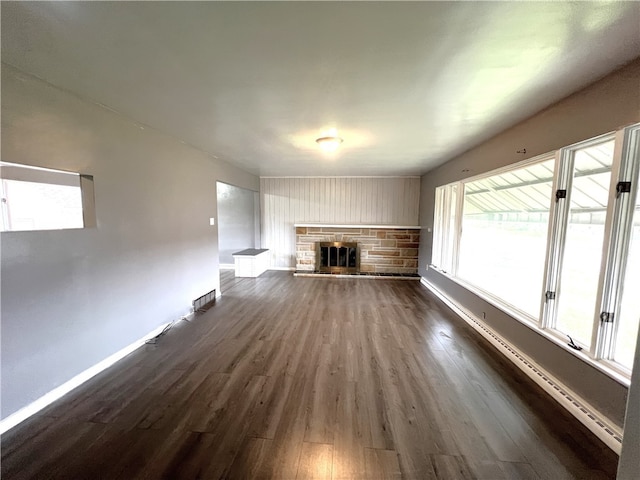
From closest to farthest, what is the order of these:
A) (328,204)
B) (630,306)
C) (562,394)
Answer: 1. (630,306)
2. (562,394)
3. (328,204)

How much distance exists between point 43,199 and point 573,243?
4131 millimetres

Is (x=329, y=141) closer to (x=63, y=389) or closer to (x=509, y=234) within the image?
(x=509, y=234)

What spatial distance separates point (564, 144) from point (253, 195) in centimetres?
573

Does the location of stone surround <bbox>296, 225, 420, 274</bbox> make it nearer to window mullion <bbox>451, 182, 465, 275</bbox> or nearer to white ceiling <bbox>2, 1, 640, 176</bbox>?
window mullion <bbox>451, 182, 465, 275</bbox>

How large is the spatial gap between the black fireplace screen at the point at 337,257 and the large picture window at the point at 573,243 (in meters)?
2.94

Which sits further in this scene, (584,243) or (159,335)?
(159,335)

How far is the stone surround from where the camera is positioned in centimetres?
602

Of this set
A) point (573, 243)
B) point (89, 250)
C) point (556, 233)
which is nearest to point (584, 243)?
point (573, 243)

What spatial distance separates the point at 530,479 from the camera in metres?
1.34

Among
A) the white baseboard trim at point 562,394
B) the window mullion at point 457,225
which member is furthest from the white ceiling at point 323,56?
the white baseboard trim at point 562,394

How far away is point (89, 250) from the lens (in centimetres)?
215

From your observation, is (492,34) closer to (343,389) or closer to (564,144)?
(564,144)

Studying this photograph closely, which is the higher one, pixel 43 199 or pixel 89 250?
pixel 43 199

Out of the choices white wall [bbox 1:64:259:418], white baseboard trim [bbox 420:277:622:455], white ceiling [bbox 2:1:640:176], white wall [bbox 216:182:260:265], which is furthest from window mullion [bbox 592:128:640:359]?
white wall [bbox 216:182:260:265]
